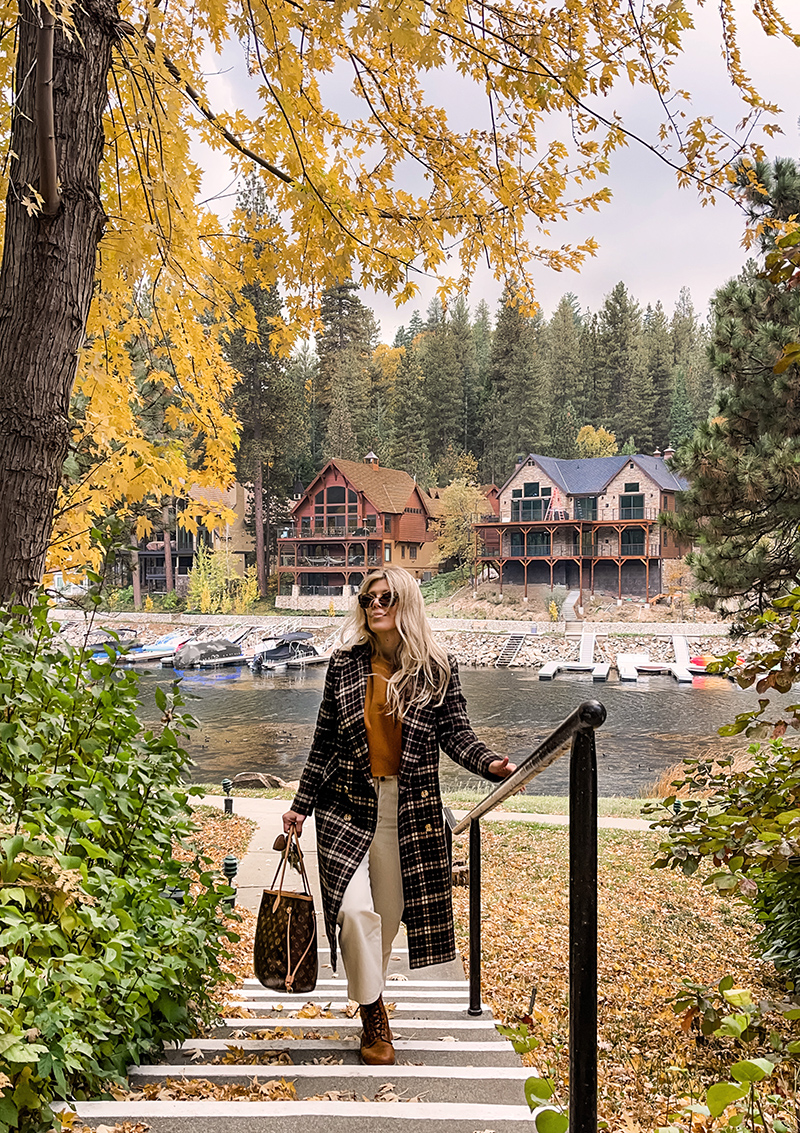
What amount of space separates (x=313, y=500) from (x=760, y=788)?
102 ft

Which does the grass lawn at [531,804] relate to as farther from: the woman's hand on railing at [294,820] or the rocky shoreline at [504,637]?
the rocky shoreline at [504,637]

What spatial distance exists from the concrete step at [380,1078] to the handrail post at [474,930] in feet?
1.97

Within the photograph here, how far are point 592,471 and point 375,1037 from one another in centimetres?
3204

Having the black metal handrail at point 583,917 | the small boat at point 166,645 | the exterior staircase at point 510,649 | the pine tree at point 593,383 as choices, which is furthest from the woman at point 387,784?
the pine tree at point 593,383

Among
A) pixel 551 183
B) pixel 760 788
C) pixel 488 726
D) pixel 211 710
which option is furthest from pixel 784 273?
pixel 211 710

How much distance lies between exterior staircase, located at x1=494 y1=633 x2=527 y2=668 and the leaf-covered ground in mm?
19572

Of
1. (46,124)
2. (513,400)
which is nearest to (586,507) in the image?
(513,400)

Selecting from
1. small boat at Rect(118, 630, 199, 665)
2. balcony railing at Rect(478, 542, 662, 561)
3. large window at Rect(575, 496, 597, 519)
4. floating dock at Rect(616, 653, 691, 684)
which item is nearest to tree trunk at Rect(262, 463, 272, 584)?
small boat at Rect(118, 630, 199, 665)

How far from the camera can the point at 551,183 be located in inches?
134

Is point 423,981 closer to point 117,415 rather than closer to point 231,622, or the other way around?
point 117,415

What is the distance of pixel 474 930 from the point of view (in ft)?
8.14

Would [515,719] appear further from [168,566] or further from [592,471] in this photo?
A: [168,566]

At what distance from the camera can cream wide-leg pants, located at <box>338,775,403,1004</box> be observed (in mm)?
1952

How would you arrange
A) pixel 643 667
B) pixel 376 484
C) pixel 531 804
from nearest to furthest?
pixel 531 804, pixel 643 667, pixel 376 484
